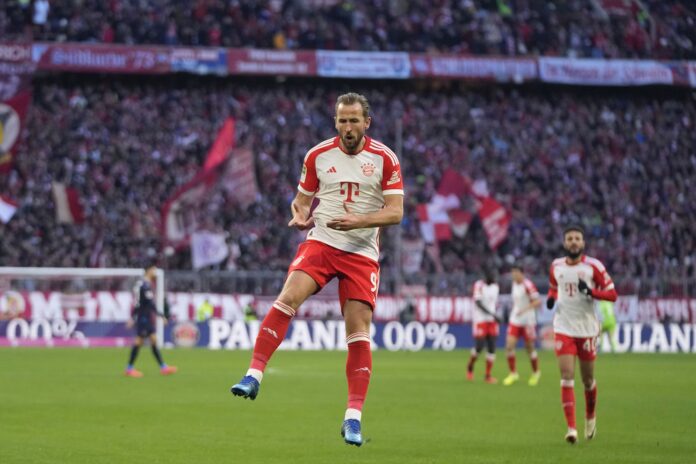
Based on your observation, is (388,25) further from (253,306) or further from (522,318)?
(522,318)

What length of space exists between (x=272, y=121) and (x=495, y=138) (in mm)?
8813

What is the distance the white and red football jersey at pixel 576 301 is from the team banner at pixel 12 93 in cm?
3065

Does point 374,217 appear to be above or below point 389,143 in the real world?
below

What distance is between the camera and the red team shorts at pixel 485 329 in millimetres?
25495

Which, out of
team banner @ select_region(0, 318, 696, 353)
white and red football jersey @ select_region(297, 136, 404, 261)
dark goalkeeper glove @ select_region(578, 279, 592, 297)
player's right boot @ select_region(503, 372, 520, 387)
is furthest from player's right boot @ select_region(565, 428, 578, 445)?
team banner @ select_region(0, 318, 696, 353)

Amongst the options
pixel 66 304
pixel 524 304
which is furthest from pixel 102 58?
pixel 524 304

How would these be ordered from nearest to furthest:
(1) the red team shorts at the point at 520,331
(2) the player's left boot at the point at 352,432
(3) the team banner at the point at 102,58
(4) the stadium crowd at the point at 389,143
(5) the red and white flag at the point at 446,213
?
(2) the player's left boot at the point at 352,432 → (1) the red team shorts at the point at 520,331 → (4) the stadium crowd at the point at 389,143 → (5) the red and white flag at the point at 446,213 → (3) the team banner at the point at 102,58

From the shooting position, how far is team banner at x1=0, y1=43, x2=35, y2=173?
4219cm

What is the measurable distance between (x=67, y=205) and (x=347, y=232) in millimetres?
33221

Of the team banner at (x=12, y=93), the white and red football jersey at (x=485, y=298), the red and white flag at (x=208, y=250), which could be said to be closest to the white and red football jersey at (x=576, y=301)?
the white and red football jersey at (x=485, y=298)

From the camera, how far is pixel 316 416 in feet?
55.5

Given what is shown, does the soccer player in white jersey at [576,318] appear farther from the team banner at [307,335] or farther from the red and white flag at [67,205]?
the red and white flag at [67,205]

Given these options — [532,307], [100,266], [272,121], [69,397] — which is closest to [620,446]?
[69,397]

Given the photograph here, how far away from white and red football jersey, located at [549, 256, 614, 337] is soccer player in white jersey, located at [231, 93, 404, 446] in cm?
553
